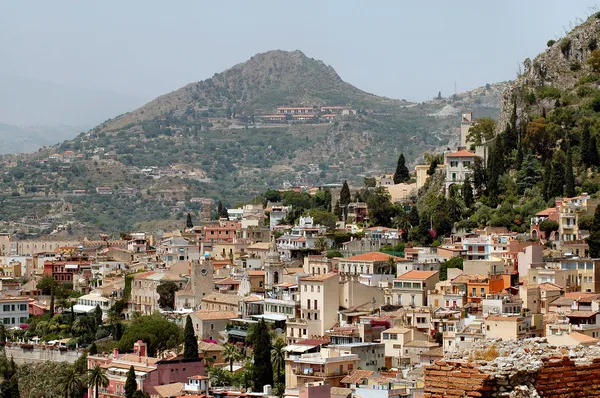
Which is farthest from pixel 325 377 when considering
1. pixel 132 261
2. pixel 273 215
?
pixel 273 215

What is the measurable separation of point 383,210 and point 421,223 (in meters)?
7.58

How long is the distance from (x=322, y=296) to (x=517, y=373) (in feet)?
128

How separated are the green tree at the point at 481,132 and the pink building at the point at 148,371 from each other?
28109mm

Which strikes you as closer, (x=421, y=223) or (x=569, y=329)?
(x=569, y=329)

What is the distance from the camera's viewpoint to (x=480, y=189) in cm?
6134

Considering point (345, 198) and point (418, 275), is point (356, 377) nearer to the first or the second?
point (418, 275)

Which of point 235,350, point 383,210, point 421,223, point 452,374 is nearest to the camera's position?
point 452,374

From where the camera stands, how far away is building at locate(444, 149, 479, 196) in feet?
211

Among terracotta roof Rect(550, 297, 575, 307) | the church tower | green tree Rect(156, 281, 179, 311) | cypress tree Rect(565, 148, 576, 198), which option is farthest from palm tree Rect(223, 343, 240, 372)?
cypress tree Rect(565, 148, 576, 198)

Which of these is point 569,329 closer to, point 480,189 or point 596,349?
point 480,189

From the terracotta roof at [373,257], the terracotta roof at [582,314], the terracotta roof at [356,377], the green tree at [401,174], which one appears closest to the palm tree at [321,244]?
the terracotta roof at [373,257]

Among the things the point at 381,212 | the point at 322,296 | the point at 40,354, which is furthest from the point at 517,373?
the point at 381,212

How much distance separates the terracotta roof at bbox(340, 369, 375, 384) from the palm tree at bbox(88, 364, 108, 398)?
30.8ft

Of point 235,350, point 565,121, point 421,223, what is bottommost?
point 235,350
